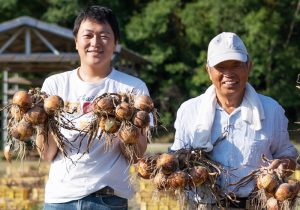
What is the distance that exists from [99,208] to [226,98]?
84 cm

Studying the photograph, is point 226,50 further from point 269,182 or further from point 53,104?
point 53,104

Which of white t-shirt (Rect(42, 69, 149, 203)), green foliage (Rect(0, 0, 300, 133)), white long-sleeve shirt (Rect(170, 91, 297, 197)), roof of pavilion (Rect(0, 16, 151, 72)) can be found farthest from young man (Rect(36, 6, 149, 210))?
green foliage (Rect(0, 0, 300, 133))

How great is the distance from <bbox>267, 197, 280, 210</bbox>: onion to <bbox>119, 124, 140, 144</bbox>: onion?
0.69 metres

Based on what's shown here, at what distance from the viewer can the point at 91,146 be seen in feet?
12.2

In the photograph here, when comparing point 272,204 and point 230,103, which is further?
point 230,103

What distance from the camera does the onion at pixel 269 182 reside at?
3422mm

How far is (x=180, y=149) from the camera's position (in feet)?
12.0

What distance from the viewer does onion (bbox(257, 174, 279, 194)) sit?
11.2 ft

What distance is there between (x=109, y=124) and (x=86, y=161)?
0.88 ft

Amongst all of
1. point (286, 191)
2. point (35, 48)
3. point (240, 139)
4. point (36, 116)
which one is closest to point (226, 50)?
point (240, 139)

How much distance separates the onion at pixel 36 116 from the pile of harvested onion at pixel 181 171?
1.66ft

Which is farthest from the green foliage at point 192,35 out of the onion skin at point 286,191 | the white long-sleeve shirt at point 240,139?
the onion skin at point 286,191

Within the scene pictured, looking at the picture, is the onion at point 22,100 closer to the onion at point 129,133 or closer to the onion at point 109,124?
the onion at point 109,124

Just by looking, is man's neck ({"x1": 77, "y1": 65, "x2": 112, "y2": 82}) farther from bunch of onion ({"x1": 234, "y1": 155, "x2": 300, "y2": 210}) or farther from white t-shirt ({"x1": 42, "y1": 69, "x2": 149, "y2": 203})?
bunch of onion ({"x1": 234, "y1": 155, "x2": 300, "y2": 210})
